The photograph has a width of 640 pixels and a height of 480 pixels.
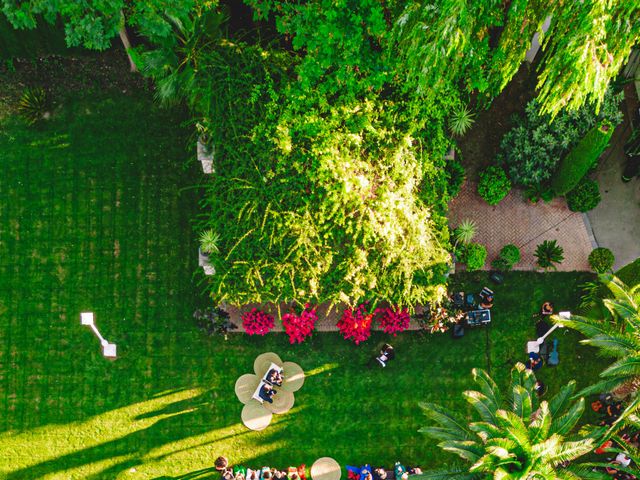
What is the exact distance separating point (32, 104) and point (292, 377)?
11707mm

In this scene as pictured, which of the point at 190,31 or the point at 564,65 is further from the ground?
the point at 190,31

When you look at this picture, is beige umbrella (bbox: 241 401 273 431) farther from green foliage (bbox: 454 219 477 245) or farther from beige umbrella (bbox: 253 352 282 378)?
green foliage (bbox: 454 219 477 245)

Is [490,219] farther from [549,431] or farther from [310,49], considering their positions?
[310,49]

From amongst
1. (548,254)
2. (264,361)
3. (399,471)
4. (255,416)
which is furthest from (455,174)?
(255,416)

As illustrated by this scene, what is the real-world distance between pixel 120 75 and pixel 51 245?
5.80 m

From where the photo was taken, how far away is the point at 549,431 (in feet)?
44.6

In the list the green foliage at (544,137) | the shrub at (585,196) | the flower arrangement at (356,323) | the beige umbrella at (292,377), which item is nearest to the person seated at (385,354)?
the flower arrangement at (356,323)

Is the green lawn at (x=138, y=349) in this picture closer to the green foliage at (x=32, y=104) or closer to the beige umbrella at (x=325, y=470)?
the beige umbrella at (x=325, y=470)

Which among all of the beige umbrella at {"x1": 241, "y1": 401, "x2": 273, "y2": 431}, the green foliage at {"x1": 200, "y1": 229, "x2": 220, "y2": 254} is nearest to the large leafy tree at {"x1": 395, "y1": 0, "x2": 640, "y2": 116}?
the green foliage at {"x1": 200, "y1": 229, "x2": 220, "y2": 254}

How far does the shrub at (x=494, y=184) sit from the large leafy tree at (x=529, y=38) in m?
4.30

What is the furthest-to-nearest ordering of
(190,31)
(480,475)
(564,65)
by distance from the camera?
(190,31), (480,475), (564,65)

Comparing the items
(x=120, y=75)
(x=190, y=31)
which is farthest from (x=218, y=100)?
(x=120, y=75)

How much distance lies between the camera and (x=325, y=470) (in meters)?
17.2

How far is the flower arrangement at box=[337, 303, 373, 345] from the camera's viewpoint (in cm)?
1642
